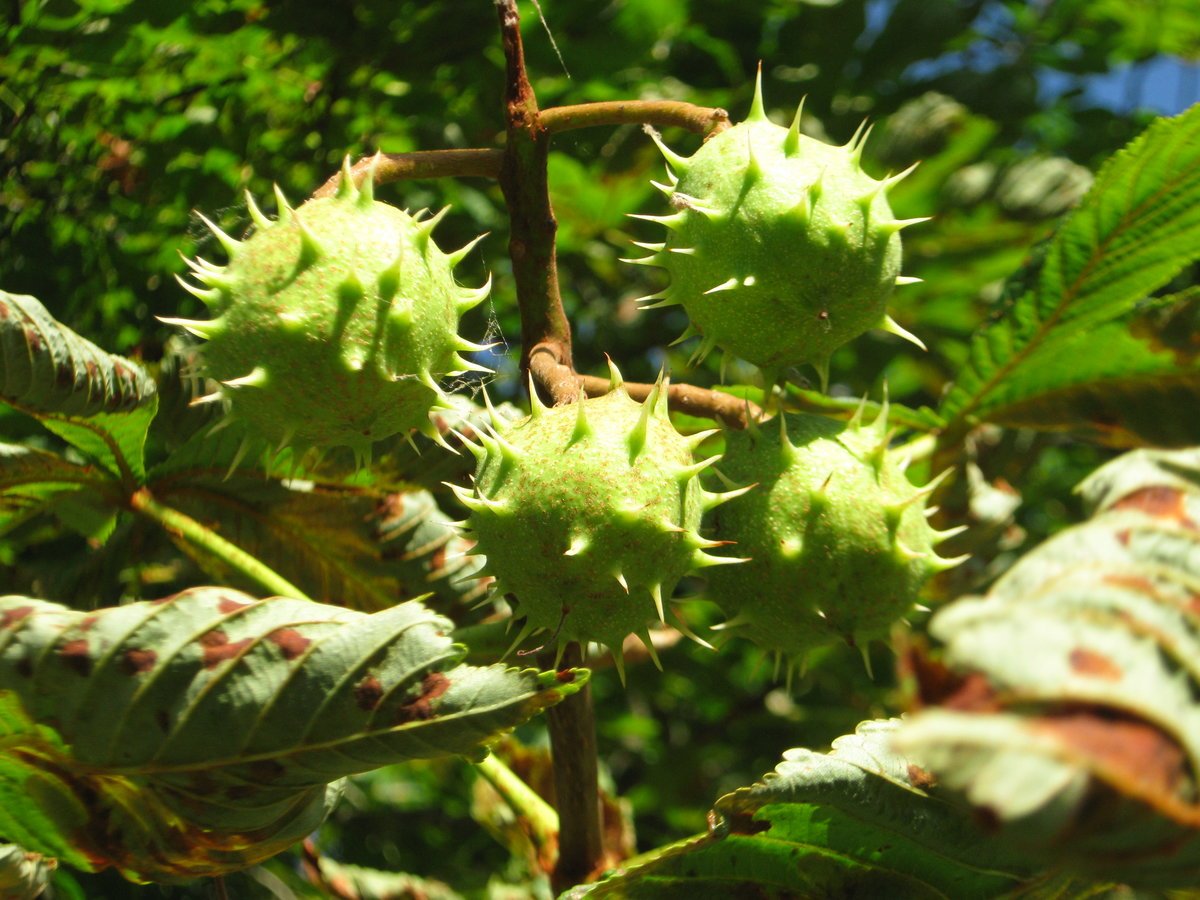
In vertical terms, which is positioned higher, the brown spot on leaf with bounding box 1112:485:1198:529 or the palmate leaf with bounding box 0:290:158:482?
the brown spot on leaf with bounding box 1112:485:1198:529

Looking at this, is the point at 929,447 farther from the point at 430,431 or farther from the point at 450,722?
the point at 450,722

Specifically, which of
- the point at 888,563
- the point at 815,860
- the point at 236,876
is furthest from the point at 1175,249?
the point at 236,876

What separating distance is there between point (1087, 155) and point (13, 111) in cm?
286

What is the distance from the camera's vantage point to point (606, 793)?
8.14 feet

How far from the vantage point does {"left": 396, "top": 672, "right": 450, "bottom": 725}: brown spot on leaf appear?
4.28ft

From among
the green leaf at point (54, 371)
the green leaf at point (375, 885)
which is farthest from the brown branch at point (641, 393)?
the green leaf at point (375, 885)

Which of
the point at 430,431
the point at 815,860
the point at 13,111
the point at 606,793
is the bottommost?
the point at 606,793

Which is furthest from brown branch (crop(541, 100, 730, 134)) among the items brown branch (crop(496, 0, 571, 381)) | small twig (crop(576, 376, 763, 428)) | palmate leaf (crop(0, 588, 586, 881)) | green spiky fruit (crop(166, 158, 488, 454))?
palmate leaf (crop(0, 588, 586, 881))

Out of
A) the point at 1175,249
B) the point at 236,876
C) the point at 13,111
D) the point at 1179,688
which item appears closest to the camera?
the point at 1179,688

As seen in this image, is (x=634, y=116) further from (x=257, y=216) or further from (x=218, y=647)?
(x=218, y=647)

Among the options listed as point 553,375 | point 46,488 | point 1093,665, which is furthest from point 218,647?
point 1093,665

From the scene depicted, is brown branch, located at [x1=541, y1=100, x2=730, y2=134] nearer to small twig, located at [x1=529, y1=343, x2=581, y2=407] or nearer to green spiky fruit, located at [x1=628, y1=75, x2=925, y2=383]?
green spiky fruit, located at [x1=628, y1=75, x2=925, y2=383]

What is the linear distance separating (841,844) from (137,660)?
91 centimetres

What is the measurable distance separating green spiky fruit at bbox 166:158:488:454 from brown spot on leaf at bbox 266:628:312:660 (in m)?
0.33
